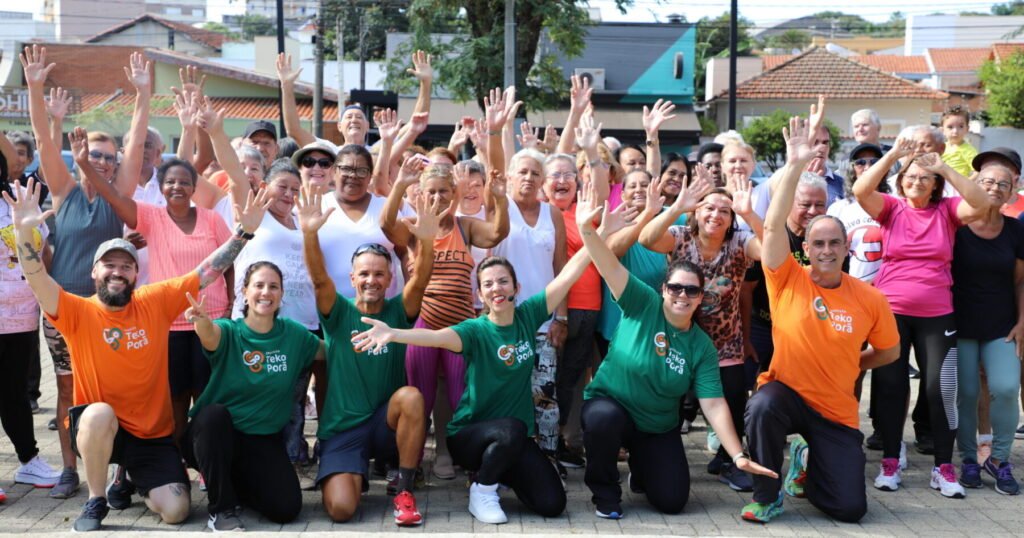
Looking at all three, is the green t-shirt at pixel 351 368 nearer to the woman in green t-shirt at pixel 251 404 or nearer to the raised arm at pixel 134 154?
the woman in green t-shirt at pixel 251 404

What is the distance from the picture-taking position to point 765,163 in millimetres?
30906

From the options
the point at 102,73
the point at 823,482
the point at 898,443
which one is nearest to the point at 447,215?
the point at 823,482

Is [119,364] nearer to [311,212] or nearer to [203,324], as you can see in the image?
[203,324]

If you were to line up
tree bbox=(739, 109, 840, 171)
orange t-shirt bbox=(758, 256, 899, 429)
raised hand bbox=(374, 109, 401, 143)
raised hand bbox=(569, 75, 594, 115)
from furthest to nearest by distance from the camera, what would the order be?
1. tree bbox=(739, 109, 840, 171)
2. raised hand bbox=(569, 75, 594, 115)
3. raised hand bbox=(374, 109, 401, 143)
4. orange t-shirt bbox=(758, 256, 899, 429)

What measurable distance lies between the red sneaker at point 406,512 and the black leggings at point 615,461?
977 mm

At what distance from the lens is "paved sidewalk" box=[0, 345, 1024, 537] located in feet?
17.7

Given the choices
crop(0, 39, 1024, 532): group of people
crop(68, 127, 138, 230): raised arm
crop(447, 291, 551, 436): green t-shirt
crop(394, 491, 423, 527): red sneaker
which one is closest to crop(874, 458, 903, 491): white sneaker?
crop(0, 39, 1024, 532): group of people

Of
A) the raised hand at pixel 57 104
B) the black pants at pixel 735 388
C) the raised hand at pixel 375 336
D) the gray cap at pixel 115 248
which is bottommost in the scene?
the black pants at pixel 735 388

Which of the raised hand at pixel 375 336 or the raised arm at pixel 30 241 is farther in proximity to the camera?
the raised hand at pixel 375 336

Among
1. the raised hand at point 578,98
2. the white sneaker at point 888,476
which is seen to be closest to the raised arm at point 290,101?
the raised hand at point 578,98

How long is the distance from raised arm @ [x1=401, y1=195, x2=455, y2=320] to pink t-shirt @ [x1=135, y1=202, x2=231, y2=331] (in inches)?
45.4

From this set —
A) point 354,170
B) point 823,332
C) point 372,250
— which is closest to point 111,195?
point 354,170

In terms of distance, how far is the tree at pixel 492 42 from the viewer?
65.6 feet

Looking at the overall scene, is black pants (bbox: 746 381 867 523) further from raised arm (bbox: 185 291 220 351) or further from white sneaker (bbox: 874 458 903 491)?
raised arm (bbox: 185 291 220 351)
